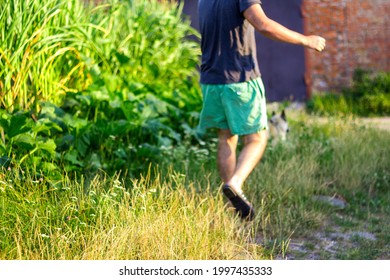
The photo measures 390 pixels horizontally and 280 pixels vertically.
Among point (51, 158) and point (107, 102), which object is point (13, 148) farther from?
point (107, 102)

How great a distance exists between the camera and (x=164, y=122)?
7094 millimetres

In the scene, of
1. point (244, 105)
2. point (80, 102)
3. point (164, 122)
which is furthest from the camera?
point (164, 122)

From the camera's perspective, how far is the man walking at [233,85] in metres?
5.24

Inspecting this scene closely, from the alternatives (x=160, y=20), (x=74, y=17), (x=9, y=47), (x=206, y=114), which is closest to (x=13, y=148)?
(x=9, y=47)

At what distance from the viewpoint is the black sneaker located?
16.8 feet

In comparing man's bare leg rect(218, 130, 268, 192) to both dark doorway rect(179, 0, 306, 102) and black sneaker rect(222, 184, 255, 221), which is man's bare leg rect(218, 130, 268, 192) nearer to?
black sneaker rect(222, 184, 255, 221)

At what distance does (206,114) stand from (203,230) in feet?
3.60

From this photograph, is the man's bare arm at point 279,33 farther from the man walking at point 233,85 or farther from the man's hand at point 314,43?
the man walking at point 233,85

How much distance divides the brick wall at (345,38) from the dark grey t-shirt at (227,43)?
6863mm

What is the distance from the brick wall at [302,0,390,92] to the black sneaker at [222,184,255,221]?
714 cm

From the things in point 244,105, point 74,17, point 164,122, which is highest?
point 74,17

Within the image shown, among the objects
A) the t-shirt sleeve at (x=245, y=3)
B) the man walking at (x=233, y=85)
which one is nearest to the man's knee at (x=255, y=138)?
the man walking at (x=233, y=85)

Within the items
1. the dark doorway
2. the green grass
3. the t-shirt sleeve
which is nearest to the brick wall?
the dark doorway

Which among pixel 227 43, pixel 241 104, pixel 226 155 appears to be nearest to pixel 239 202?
pixel 226 155
